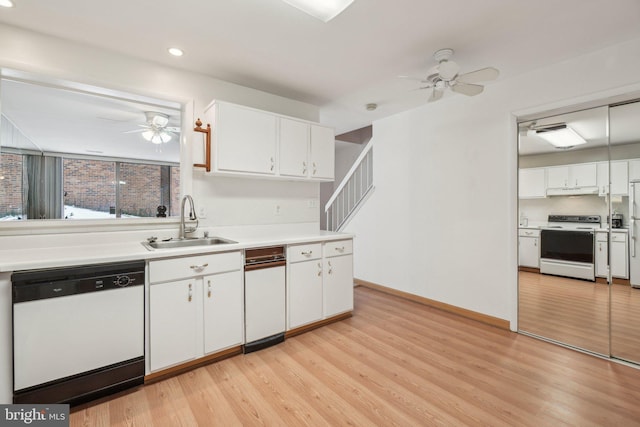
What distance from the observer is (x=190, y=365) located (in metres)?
2.27

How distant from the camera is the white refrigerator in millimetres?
2451

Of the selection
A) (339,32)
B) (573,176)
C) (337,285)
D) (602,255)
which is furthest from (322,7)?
(602,255)

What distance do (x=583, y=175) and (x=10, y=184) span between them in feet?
15.9

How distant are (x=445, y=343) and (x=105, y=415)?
106 inches

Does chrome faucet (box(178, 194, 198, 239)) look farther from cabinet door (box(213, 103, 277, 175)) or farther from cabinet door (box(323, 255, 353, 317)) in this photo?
cabinet door (box(323, 255, 353, 317))

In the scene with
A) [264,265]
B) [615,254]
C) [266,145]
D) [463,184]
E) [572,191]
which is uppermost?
[266,145]

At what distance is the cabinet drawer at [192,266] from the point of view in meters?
2.08

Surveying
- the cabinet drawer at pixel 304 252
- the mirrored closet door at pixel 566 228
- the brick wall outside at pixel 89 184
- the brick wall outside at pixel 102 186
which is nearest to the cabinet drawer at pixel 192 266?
the cabinet drawer at pixel 304 252

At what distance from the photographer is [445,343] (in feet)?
8.95

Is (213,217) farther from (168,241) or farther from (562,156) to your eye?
(562,156)

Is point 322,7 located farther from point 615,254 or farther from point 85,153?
point 615,254

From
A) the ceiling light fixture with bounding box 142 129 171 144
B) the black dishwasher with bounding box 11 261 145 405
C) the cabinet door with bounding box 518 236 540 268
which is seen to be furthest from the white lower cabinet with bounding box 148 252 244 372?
the cabinet door with bounding box 518 236 540 268

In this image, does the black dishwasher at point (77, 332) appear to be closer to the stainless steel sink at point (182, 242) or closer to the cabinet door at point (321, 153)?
the stainless steel sink at point (182, 242)

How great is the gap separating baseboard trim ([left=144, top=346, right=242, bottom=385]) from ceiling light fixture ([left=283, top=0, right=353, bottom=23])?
2.70 meters
